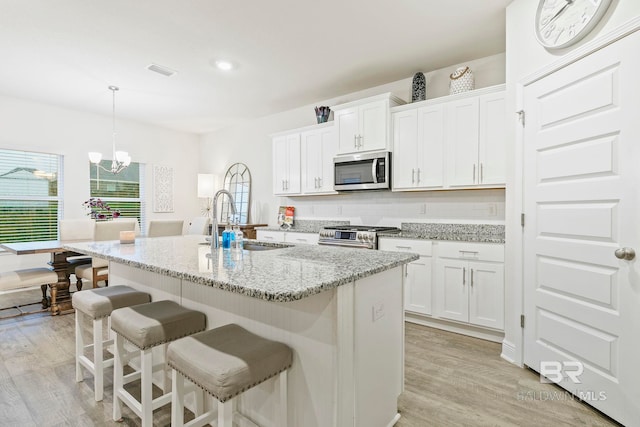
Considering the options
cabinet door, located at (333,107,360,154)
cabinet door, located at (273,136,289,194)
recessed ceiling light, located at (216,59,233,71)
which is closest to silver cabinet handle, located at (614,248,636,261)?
cabinet door, located at (333,107,360,154)

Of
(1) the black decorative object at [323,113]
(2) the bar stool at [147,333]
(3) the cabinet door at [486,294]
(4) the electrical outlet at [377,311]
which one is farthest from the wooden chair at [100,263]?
(3) the cabinet door at [486,294]

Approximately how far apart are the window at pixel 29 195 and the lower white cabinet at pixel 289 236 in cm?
308

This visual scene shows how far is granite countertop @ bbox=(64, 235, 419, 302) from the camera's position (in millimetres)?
1096

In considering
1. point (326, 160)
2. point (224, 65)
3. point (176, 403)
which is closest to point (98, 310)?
point (176, 403)

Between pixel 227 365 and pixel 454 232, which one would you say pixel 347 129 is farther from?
pixel 227 365

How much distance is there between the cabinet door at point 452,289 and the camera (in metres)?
2.95

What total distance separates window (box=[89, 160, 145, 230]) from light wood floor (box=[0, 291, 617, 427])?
2.98m

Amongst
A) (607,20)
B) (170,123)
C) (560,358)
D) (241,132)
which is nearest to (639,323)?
(560,358)

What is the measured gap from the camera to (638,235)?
65.2 inches

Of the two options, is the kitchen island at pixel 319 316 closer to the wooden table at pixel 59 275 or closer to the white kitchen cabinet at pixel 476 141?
the white kitchen cabinet at pixel 476 141

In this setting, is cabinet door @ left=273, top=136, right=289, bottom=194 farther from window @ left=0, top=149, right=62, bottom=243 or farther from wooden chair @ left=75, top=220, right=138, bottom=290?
window @ left=0, top=149, right=62, bottom=243

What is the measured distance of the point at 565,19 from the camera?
205 cm

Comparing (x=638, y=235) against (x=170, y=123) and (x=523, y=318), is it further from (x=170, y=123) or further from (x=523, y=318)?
(x=170, y=123)

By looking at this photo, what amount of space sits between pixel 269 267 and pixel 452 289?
7.15 feet
